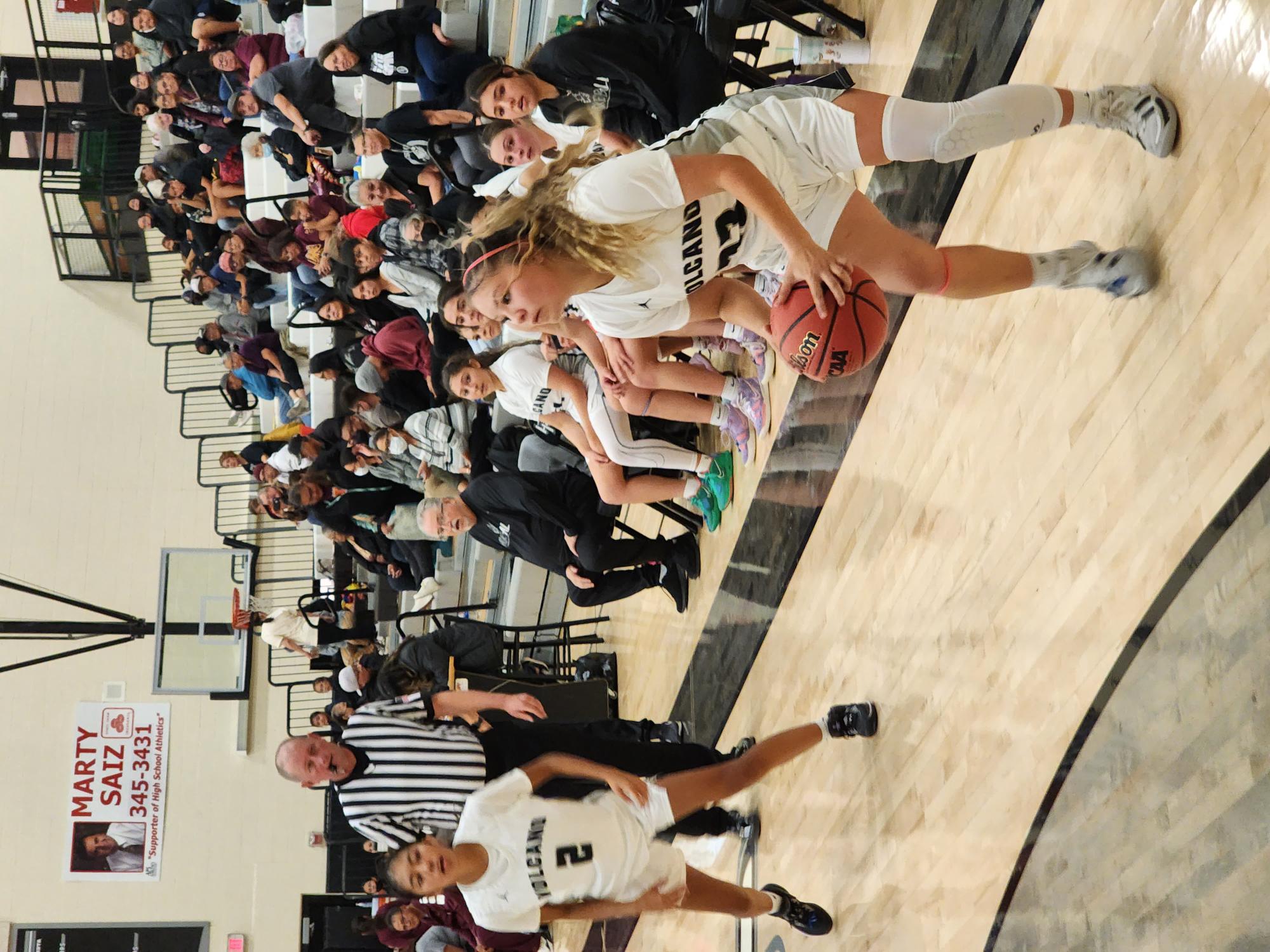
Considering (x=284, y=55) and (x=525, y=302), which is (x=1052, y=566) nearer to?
(x=525, y=302)

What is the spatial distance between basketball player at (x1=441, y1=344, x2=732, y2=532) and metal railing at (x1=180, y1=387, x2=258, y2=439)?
7408 mm

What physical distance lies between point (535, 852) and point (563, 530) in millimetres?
2155

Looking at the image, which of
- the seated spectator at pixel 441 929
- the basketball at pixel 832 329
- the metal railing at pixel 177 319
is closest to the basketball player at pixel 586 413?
the basketball at pixel 832 329

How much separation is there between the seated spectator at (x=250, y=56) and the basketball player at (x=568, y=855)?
590cm

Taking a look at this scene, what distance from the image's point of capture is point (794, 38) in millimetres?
4867

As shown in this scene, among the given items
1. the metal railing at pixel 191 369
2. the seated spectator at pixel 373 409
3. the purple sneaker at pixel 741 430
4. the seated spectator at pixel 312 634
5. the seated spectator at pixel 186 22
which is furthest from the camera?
the metal railing at pixel 191 369

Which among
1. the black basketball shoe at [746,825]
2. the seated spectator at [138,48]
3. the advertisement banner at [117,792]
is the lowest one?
the advertisement banner at [117,792]

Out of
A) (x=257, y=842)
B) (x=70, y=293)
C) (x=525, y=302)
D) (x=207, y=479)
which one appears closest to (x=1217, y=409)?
(x=525, y=302)

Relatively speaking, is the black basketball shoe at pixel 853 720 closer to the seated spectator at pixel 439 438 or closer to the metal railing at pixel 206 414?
the seated spectator at pixel 439 438

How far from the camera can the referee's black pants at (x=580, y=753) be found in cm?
414

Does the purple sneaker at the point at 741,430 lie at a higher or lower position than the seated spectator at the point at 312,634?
higher

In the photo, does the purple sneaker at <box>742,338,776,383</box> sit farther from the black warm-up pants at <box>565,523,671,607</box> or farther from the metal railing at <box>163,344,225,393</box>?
the metal railing at <box>163,344,225,393</box>

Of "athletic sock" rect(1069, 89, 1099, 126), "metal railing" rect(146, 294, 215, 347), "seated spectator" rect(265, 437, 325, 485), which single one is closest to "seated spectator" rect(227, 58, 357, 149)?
"seated spectator" rect(265, 437, 325, 485)

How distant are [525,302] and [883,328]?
3.14 ft
